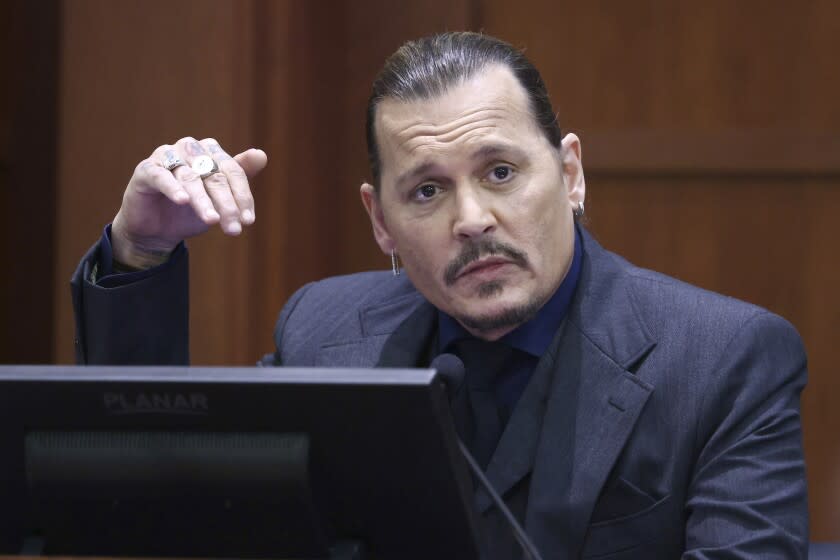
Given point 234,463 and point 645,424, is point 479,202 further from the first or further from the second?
point 234,463

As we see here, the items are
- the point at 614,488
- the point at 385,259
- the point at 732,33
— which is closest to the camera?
the point at 614,488

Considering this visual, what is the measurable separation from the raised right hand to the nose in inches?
9.0

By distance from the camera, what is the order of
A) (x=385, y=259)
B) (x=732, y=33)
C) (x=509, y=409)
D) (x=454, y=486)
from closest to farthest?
1. (x=454, y=486)
2. (x=509, y=409)
3. (x=732, y=33)
4. (x=385, y=259)

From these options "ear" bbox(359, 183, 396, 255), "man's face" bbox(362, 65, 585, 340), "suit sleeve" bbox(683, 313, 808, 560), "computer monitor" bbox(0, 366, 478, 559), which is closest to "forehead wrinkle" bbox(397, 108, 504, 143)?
"man's face" bbox(362, 65, 585, 340)

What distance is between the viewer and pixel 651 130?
2299 millimetres

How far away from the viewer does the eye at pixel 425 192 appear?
1.42 m

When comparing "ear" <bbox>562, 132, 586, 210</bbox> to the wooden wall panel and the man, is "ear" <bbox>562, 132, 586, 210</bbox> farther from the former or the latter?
the wooden wall panel

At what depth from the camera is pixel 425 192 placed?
1429 millimetres

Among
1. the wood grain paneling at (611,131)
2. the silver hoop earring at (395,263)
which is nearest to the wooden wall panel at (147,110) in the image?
the wood grain paneling at (611,131)

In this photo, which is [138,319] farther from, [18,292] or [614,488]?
[18,292]

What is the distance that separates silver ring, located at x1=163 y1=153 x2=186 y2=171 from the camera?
1326 mm

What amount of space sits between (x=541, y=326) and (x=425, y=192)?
0.70 feet

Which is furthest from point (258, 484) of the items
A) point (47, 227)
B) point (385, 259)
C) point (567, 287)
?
point (47, 227)

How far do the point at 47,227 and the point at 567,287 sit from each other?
1.36 m
